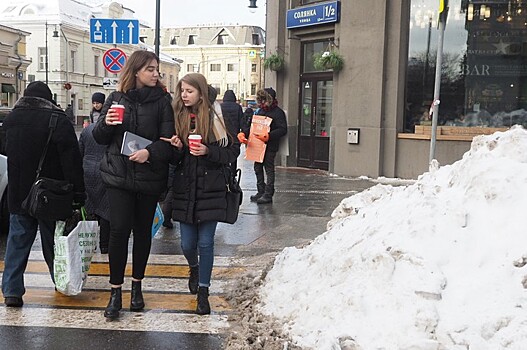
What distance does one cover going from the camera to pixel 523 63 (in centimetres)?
1337

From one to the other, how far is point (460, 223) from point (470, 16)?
1078 cm

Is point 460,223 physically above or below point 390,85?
below

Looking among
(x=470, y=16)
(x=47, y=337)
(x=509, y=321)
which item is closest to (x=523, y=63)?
(x=470, y=16)

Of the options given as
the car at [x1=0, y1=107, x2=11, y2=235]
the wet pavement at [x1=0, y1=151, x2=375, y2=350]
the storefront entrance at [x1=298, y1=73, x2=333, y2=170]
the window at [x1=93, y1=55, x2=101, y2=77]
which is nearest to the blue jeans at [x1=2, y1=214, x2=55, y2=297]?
the wet pavement at [x1=0, y1=151, x2=375, y2=350]

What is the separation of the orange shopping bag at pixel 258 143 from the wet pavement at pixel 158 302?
4.57 ft

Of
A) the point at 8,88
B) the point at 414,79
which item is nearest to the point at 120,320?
the point at 414,79

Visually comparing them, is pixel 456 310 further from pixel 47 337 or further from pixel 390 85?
pixel 390 85

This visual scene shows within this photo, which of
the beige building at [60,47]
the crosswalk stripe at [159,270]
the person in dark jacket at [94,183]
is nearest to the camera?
the crosswalk stripe at [159,270]

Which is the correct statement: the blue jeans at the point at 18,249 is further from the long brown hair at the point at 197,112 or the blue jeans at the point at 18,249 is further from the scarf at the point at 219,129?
the scarf at the point at 219,129

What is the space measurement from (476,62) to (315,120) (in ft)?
14.1

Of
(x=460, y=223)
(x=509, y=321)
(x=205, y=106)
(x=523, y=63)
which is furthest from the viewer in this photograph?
(x=523, y=63)

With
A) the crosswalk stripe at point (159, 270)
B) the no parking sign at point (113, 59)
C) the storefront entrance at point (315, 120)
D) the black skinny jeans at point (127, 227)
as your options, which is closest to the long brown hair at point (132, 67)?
the black skinny jeans at point (127, 227)

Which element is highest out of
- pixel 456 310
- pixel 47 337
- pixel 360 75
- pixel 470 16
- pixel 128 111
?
pixel 470 16

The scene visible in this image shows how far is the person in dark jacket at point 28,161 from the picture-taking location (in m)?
4.86
